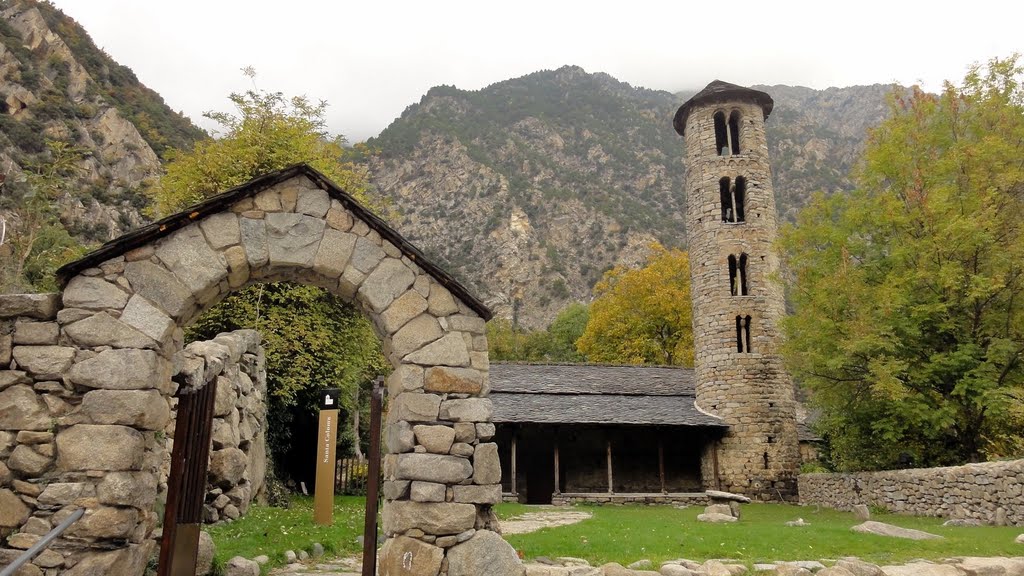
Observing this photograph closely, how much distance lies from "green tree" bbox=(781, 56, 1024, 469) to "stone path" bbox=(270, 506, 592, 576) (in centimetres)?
707

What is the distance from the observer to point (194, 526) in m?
4.95

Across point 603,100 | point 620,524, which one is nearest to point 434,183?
point 603,100

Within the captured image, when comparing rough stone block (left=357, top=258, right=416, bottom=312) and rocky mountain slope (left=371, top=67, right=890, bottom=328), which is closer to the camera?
rough stone block (left=357, top=258, right=416, bottom=312)

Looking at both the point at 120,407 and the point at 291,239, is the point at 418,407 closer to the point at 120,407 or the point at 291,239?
the point at 291,239

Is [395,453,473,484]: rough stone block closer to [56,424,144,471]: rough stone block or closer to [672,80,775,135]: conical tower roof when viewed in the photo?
[56,424,144,471]: rough stone block

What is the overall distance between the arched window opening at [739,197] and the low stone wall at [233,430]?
711 inches

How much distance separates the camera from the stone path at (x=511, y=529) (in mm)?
6281

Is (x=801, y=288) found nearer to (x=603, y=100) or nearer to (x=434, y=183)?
(x=434, y=183)

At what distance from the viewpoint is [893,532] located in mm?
9305

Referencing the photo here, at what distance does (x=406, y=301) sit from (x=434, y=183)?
73.3 meters

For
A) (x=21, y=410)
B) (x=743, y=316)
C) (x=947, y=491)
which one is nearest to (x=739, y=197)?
(x=743, y=316)

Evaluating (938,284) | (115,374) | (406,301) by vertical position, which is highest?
(938,284)

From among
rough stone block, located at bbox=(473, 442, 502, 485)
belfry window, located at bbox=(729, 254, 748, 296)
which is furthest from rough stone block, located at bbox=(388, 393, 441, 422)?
belfry window, located at bbox=(729, 254, 748, 296)

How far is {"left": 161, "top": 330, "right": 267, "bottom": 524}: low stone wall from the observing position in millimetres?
8461
